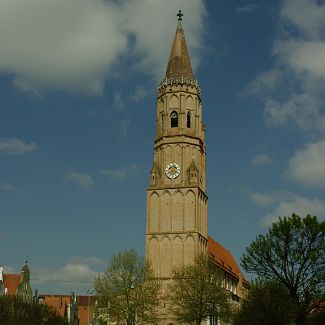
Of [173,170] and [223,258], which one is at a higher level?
[173,170]

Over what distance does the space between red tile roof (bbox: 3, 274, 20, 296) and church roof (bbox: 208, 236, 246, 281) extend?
31112 millimetres

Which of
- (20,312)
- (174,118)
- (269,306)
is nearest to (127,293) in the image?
(20,312)

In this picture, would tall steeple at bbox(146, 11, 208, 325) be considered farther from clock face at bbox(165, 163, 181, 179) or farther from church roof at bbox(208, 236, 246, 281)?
church roof at bbox(208, 236, 246, 281)

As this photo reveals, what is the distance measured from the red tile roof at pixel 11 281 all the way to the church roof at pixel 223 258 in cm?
3111

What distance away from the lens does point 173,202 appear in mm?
87500

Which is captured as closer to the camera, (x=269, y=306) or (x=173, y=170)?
(x=269, y=306)

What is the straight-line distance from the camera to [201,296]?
70.9 meters

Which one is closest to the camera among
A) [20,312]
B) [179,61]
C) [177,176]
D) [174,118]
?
[20,312]

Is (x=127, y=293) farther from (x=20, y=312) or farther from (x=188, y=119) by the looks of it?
(x=188, y=119)

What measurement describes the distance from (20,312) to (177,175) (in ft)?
113

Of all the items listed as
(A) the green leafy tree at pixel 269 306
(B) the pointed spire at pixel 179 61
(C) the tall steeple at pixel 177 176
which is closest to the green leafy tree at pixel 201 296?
(C) the tall steeple at pixel 177 176

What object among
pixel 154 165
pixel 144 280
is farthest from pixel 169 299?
pixel 154 165

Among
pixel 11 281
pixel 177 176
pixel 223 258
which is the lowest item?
pixel 11 281

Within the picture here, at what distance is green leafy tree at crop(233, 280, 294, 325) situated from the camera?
179 ft
